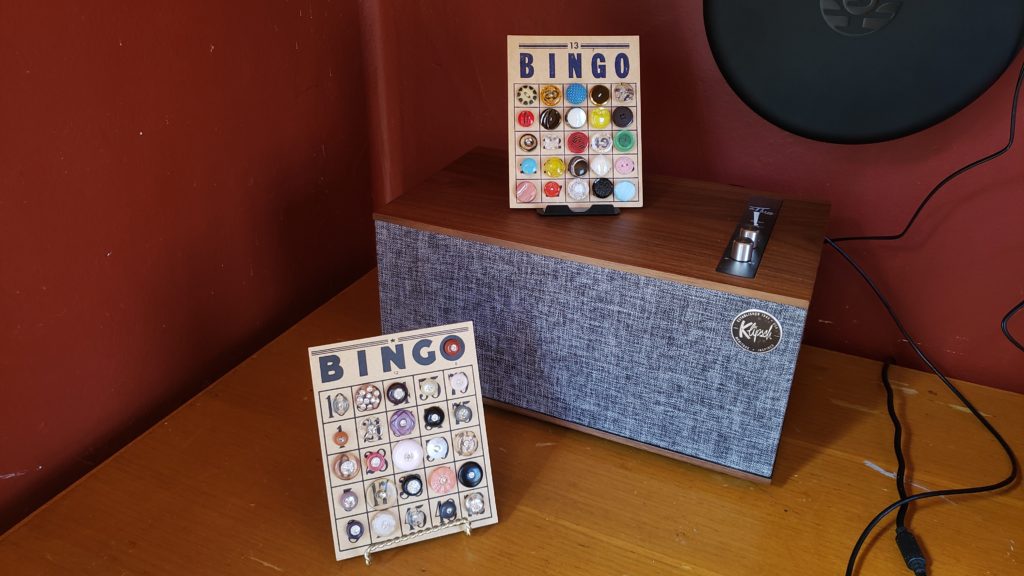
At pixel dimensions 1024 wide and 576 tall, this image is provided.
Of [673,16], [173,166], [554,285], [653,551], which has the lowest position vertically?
[653,551]

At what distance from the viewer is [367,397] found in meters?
0.79

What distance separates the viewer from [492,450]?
0.93 m

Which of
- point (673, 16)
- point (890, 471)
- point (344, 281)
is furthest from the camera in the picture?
point (344, 281)

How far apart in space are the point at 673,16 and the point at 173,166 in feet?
2.10

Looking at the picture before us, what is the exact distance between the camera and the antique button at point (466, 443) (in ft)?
2.66

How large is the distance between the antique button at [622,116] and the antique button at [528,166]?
0.34 ft

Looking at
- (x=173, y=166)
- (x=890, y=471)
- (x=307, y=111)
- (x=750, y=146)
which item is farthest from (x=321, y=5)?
(x=890, y=471)

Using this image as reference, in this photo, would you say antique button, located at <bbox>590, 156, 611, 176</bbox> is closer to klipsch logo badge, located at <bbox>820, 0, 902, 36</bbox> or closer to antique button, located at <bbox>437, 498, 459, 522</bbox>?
klipsch logo badge, located at <bbox>820, 0, 902, 36</bbox>

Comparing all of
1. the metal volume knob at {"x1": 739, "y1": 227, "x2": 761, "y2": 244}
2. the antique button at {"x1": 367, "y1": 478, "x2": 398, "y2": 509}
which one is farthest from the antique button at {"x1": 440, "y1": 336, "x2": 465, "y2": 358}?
the metal volume knob at {"x1": 739, "y1": 227, "x2": 761, "y2": 244}

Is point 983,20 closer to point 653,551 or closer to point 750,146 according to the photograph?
point 750,146

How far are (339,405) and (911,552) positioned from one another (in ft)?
1.85

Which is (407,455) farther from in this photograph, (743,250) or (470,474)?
(743,250)

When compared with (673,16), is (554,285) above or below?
below

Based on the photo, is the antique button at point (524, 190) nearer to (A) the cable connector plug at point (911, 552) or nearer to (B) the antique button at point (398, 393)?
(B) the antique button at point (398, 393)
